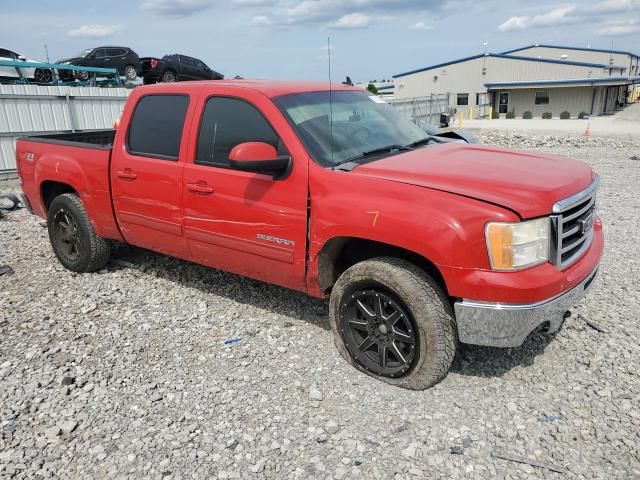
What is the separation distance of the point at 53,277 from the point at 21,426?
8.94 feet

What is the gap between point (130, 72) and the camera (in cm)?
2381

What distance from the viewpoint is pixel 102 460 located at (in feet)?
9.43

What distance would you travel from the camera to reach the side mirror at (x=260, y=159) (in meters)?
3.44

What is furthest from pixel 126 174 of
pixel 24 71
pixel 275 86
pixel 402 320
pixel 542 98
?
pixel 542 98

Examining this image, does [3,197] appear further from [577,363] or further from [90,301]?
[577,363]

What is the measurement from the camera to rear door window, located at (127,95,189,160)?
4379mm

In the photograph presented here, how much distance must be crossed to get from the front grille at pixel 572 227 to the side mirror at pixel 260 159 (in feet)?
5.72

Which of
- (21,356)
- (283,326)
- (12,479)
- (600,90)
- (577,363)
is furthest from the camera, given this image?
(600,90)

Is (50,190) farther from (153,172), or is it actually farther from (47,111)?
(47,111)

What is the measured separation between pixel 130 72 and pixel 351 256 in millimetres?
23180

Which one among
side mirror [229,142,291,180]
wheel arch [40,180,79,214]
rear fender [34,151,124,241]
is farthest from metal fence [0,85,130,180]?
side mirror [229,142,291,180]

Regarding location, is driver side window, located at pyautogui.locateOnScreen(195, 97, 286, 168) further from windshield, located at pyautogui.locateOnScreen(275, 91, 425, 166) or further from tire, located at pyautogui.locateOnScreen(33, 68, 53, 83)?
tire, located at pyautogui.locateOnScreen(33, 68, 53, 83)

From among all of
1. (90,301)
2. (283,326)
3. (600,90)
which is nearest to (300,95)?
(283,326)

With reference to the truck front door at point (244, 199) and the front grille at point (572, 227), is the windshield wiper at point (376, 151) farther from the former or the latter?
the front grille at point (572, 227)
